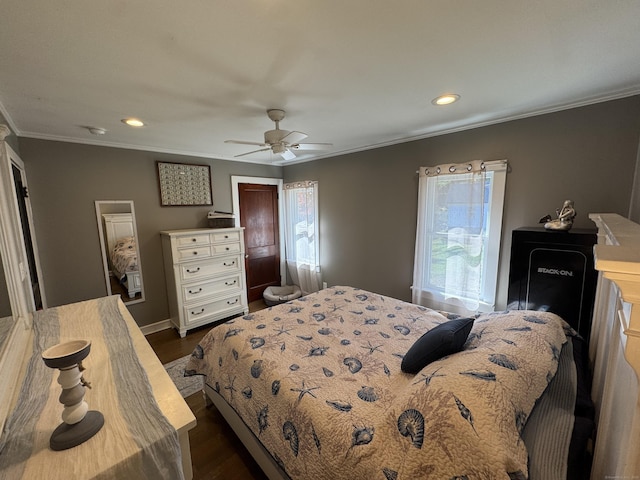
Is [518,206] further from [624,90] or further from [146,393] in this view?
[146,393]

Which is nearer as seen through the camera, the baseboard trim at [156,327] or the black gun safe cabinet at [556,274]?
the black gun safe cabinet at [556,274]

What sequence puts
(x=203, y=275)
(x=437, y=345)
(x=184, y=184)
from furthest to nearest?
(x=184, y=184) → (x=203, y=275) → (x=437, y=345)

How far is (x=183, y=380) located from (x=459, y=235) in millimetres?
3073

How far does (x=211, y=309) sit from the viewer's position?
11.3ft

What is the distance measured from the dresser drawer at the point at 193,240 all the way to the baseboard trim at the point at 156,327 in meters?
1.13

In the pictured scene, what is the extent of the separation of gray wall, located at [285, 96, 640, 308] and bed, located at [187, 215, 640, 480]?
37.7 inches

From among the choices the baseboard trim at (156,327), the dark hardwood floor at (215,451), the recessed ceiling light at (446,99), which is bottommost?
the dark hardwood floor at (215,451)

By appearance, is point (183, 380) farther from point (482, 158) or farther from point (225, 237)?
point (482, 158)

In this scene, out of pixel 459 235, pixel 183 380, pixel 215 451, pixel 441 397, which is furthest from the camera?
pixel 459 235

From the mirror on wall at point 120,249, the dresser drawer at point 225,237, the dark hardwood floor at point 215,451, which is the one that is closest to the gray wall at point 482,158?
the dresser drawer at point 225,237

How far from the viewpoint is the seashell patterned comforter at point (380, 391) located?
83 cm

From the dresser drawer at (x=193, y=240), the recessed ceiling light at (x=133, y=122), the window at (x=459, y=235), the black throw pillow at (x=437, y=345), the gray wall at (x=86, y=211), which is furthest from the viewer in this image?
the dresser drawer at (x=193, y=240)

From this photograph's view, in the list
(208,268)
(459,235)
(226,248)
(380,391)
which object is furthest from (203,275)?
(459,235)

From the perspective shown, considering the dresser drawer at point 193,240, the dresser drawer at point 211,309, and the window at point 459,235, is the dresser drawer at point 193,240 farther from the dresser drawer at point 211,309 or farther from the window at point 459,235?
the window at point 459,235
